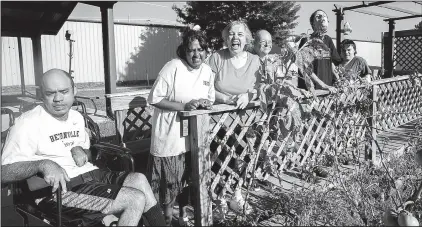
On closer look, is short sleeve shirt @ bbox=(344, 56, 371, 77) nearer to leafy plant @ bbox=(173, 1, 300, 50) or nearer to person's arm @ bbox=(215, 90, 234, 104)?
person's arm @ bbox=(215, 90, 234, 104)

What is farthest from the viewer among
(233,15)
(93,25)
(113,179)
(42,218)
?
(233,15)

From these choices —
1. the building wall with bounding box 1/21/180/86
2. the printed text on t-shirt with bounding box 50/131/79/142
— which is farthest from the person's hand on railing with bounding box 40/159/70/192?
the building wall with bounding box 1/21/180/86

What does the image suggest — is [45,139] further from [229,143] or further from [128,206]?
[229,143]

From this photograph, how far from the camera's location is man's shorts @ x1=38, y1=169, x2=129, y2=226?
6.73ft

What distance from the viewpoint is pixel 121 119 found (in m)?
4.00

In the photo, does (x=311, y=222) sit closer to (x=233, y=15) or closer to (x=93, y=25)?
(x=93, y=25)

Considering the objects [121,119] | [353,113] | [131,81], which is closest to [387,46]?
[353,113]

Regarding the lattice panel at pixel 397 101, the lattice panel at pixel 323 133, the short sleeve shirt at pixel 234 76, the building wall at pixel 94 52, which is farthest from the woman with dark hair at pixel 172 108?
the building wall at pixel 94 52

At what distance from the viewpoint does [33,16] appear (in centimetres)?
765

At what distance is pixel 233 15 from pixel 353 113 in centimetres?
1918

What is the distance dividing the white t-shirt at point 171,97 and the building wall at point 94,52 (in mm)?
13521

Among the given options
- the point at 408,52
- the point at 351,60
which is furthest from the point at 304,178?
the point at 408,52

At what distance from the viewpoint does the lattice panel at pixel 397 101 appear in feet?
19.9

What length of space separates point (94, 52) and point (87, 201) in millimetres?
17918
